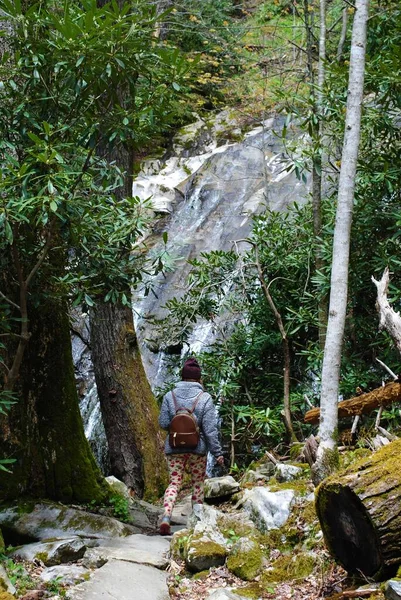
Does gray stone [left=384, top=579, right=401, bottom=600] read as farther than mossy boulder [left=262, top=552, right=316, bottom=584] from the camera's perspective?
No

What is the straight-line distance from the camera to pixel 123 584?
4512 millimetres

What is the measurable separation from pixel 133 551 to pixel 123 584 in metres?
0.90

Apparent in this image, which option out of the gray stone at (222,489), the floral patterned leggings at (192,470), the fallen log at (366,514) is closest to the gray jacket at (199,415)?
the floral patterned leggings at (192,470)

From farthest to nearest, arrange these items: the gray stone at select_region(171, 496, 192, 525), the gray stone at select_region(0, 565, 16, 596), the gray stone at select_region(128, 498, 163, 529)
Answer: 1. the gray stone at select_region(171, 496, 192, 525)
2. the gray stone at select_region(128, 498, 163, 529)
3. the gray stone at select_region(0, 565, 16, 596)

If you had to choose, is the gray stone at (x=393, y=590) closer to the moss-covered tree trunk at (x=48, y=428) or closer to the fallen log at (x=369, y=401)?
the fallen log at (x=369, y=401)

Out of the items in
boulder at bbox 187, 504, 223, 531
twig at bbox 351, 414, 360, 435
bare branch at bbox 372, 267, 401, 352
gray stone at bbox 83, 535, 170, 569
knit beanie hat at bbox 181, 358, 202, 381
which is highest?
bare branch at bbox 372, 267, 401, 352

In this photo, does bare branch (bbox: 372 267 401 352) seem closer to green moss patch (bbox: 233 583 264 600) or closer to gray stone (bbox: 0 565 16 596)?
green moss patch (bbox: 233 583 264 600)

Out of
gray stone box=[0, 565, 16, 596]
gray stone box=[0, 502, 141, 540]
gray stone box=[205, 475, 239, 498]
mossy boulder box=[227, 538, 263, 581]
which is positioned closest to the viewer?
gray stone box=[0, 565, 16, 596]

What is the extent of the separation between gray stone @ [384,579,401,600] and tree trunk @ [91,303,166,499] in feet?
20.3

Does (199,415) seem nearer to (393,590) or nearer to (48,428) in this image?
(48,428)

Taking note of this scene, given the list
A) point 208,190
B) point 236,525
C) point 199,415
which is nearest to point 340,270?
point 199,415

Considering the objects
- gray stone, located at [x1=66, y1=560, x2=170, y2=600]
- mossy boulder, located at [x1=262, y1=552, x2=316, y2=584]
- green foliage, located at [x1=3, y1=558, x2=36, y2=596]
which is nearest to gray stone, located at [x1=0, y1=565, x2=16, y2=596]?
green foliage, located at [x1=3, y1=558, x2=36, y2=596]

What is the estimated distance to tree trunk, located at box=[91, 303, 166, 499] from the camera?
927 cm

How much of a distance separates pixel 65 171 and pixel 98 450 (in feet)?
24.5
